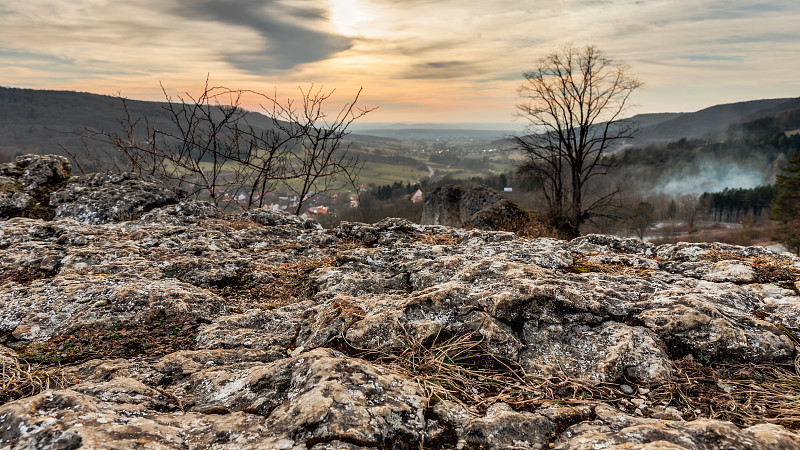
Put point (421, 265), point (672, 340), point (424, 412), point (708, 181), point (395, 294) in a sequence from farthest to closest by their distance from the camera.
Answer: point (708, 181) < point (421, 265) < point (395, 294) < point (672, 340) < point (424, 412)

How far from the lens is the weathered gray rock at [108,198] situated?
7.00 metres

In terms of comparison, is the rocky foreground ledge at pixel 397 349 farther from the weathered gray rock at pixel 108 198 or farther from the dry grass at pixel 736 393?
the weathered gray rock at pixel 108 198

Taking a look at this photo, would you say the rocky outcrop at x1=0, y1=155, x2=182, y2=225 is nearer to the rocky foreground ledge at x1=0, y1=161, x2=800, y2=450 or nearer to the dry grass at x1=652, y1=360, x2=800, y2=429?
the rocky foreground ledge at x1=0, y1=161, x2=800, y2=450

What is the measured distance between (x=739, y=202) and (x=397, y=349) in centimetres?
14602

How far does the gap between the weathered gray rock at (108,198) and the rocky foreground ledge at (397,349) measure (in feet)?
5.99

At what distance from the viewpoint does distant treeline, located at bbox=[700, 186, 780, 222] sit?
4067 inches

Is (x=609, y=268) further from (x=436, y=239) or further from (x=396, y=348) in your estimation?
(x=396, y=348)

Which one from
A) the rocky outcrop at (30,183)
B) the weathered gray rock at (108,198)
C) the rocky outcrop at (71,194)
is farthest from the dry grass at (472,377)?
the rocky outcrop at (30,183)

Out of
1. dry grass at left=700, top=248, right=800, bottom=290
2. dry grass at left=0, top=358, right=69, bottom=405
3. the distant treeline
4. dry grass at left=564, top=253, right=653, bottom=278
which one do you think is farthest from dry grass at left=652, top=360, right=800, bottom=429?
the distant treeline

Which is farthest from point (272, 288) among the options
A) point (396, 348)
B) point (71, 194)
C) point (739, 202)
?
point (739, 202)

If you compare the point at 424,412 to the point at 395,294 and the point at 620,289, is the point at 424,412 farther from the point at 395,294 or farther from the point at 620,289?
the point at 620,289

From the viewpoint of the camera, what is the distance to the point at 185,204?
7.39 m

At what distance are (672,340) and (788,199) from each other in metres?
68.5

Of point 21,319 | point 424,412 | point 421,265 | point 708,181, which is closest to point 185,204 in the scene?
point 21,319
